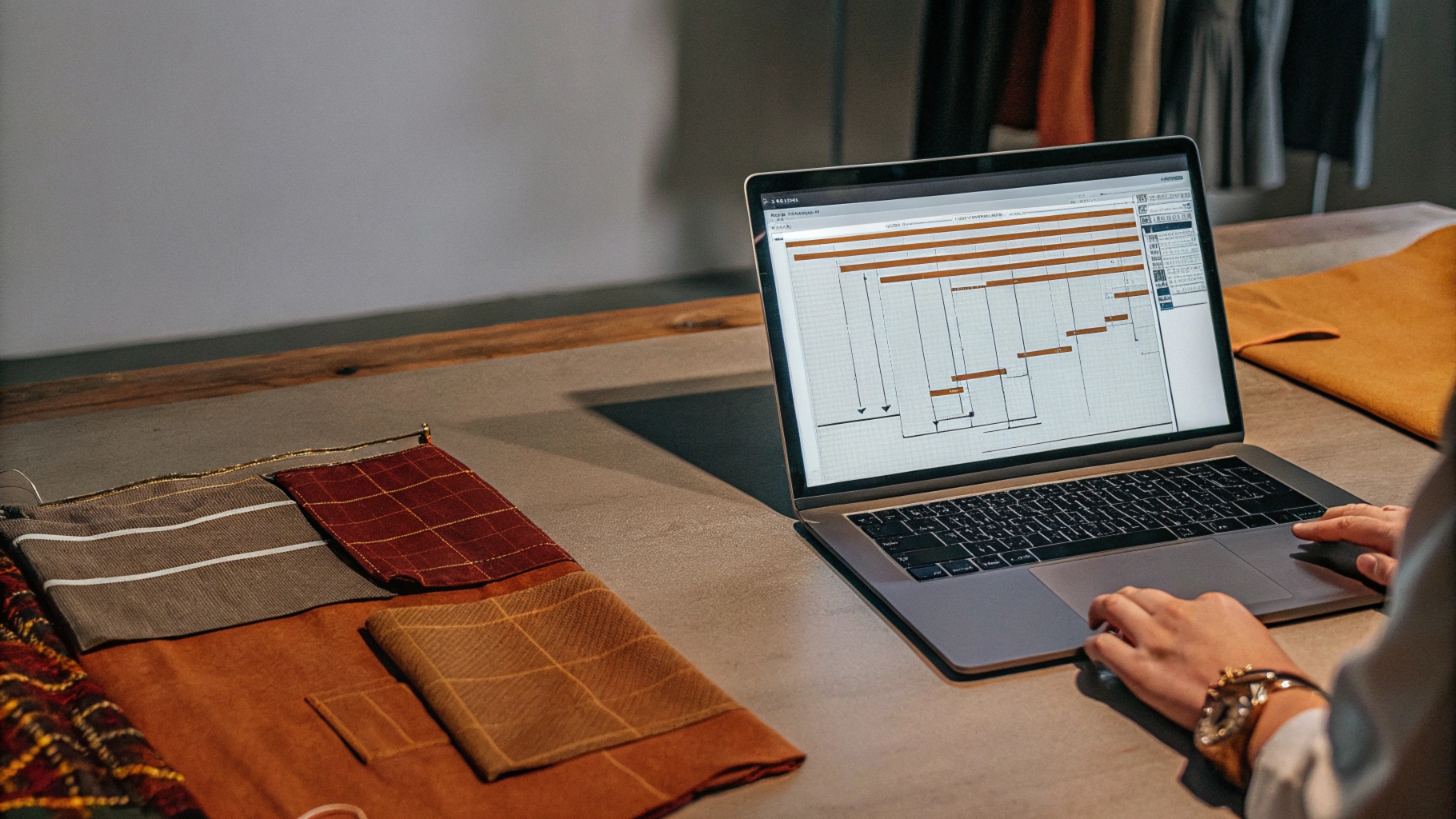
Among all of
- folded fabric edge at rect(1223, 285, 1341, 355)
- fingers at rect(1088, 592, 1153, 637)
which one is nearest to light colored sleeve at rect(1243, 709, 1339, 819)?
fingers at rect(1088, 592, 1153, 637)

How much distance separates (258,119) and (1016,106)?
168 centimetres

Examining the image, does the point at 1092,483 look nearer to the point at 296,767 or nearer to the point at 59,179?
the point at 296,767

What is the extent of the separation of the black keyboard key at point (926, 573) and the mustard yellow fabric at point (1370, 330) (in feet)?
1.79

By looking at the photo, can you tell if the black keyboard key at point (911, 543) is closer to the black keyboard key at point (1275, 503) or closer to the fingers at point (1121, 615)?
the fingers at point (1121, 615)

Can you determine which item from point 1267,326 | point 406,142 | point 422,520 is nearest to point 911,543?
point 422,520

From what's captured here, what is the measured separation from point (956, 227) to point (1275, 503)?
0.33 metres

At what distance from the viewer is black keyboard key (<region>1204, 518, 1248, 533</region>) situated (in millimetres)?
888

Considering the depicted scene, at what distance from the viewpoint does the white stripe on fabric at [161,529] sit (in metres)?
0.80

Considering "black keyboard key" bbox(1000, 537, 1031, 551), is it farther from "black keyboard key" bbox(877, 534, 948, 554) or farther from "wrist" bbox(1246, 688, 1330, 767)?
"wrist" bbox(1246, 688, 1330, 767)

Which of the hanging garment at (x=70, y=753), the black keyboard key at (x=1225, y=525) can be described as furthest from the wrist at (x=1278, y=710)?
the hanging garment at (x=70, y=753)

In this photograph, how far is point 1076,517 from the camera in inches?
35.3

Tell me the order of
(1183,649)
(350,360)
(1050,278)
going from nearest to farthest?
(1183,649) < (1050,278) < (350,360)

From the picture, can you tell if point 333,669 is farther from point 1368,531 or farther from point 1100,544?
point 1368,531

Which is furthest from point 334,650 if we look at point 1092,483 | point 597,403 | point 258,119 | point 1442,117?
point 1442,117
